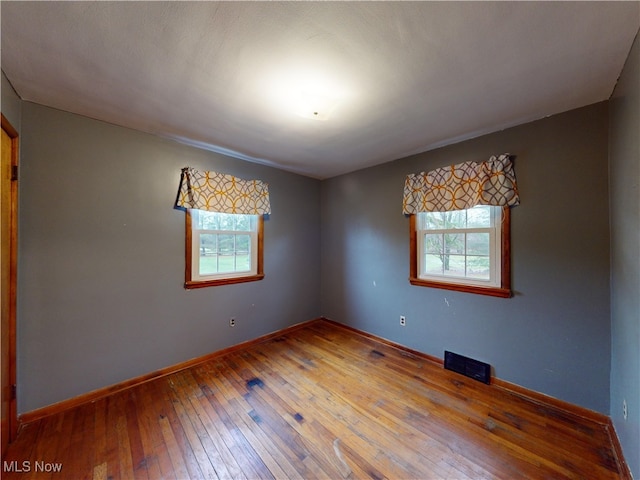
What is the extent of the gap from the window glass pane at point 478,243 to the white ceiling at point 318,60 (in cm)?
100

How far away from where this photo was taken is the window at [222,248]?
2.59 m

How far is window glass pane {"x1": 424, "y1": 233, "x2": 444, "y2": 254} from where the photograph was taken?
2670 millimetres

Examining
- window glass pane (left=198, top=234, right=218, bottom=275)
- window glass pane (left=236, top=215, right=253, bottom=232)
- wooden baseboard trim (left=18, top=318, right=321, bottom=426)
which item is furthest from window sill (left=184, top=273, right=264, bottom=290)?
wooden baseboard trim (left=18, top=318, right=321, bottom=426)

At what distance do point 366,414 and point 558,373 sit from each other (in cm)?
158

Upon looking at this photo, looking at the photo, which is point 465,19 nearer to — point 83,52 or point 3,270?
point 83,52

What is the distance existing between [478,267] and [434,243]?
49 centimetres

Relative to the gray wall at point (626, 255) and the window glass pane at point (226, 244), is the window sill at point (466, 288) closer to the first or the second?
the gray wall at point (626, 255)

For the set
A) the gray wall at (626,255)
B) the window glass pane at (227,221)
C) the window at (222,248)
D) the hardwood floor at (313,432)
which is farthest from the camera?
the window glass pane at (227,221)

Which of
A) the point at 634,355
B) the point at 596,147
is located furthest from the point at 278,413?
the point at 596,147

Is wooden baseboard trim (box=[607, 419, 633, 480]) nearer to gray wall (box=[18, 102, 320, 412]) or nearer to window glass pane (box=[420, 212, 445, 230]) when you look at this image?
window glass pane (box=[420, 212, 445, 230])

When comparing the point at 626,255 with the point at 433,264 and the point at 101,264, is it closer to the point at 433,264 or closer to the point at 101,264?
the point at 433,264

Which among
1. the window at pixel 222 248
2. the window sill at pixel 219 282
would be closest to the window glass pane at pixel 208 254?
the window at pixel 222 248

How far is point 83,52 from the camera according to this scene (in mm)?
1310

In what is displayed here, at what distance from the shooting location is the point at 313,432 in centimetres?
168
